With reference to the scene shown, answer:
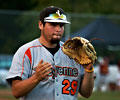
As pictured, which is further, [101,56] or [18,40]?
[101,56]

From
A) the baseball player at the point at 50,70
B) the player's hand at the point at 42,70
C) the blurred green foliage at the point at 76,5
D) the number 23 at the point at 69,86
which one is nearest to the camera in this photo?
the player's hand at the point at 42,70

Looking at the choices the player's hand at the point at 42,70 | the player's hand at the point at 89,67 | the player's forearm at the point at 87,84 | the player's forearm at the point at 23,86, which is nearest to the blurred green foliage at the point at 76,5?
the player's forearm at the point at 87,84

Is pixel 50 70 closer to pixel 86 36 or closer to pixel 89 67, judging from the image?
pixel 89 67

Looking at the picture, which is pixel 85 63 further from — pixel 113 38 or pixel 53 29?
pixel 113 38

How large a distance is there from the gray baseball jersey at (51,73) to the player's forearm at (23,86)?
9cm

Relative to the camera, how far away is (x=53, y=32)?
429 cm

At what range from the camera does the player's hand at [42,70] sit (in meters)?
3.99

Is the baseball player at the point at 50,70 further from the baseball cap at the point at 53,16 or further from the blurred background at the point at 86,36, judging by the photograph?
the blurred background at the point at 86,36

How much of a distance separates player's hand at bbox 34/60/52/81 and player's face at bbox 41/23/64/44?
0.40m

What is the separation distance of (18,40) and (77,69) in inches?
525

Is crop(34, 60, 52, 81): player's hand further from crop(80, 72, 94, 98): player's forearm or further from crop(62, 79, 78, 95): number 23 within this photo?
crop(80, 72, 94, 98): player's forearm

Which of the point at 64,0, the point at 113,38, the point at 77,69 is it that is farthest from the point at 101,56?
the point at 77,69

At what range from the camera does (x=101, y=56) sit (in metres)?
19.1

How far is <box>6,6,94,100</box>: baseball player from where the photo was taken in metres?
4.22
